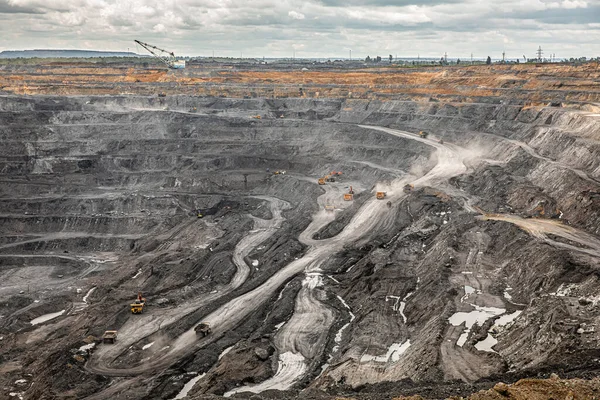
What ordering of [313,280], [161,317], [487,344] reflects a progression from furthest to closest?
[313,280]
[161,317]
[487,344]

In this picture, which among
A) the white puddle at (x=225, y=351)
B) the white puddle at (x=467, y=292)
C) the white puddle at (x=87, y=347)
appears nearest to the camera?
the white puddle at (x=225, y=351)

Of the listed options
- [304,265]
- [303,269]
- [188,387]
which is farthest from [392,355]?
[304,265]

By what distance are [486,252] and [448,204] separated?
559 inches

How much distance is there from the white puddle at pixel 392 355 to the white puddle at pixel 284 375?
3691 millimetres

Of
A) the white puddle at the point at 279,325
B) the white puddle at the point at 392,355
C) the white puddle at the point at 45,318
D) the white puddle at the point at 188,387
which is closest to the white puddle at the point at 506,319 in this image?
the white puddle at the point at 392,355

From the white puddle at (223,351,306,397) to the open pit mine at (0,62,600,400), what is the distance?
14cm

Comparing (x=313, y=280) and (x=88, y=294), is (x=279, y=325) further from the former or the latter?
(x=88, y=294)

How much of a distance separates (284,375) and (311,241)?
25.0 m

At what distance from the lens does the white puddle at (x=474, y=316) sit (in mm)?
35169

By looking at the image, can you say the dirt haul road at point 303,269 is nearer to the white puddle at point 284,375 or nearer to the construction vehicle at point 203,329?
the white puddle at point 284,375

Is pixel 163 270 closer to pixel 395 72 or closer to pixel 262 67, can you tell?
pixel 395 72

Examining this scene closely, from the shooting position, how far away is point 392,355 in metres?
34.4

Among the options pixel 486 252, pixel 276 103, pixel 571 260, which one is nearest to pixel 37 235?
pixel 486 252

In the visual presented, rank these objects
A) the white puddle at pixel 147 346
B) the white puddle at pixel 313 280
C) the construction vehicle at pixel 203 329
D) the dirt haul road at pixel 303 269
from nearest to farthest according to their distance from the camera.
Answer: the dirt haul road at pixel 303 269 → the white puddle at pixel 147 346 → the construction vehicle at pixel 203 329 → the white puddle at pixel 313 280
